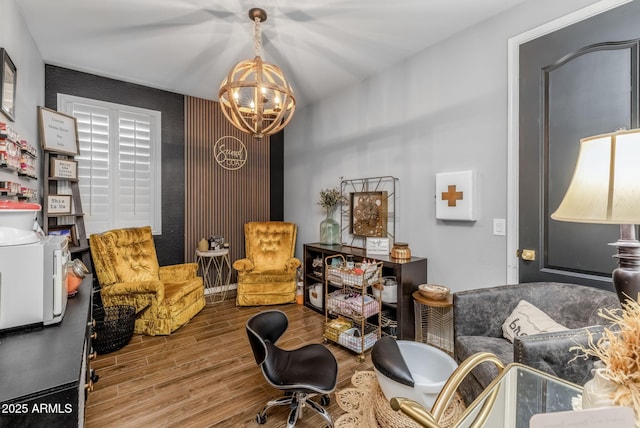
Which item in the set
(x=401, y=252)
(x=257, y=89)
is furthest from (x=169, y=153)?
(x=401, y=252)

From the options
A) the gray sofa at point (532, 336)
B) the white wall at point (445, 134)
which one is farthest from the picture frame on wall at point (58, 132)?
the gray sofa at point (532, 336)

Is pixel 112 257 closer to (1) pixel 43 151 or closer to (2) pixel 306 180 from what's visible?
(1) pixel 43 151

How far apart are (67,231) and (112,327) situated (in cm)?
122

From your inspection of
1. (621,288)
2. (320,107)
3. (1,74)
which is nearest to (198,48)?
(1,74)

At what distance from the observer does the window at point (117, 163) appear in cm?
339

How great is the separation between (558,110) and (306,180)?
3132 mm

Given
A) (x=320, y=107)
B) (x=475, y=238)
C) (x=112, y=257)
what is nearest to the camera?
(x=475, y=238)

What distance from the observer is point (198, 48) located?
9.39ft

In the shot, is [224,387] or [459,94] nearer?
[224,387]

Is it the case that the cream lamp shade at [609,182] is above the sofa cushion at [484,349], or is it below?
above

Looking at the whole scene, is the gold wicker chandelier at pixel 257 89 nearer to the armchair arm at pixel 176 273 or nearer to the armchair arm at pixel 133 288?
the armchair arm at pixel 133 288

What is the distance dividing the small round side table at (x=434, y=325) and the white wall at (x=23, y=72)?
3.35 m

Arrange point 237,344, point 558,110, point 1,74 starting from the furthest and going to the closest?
1. point 237,344
2. point 558,110
3. point 1,74

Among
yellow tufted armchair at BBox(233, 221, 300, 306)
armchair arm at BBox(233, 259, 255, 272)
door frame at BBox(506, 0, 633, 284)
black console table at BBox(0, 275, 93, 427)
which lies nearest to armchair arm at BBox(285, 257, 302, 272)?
yellow tufted armchair at BBox(233, 221, 300, 306)
